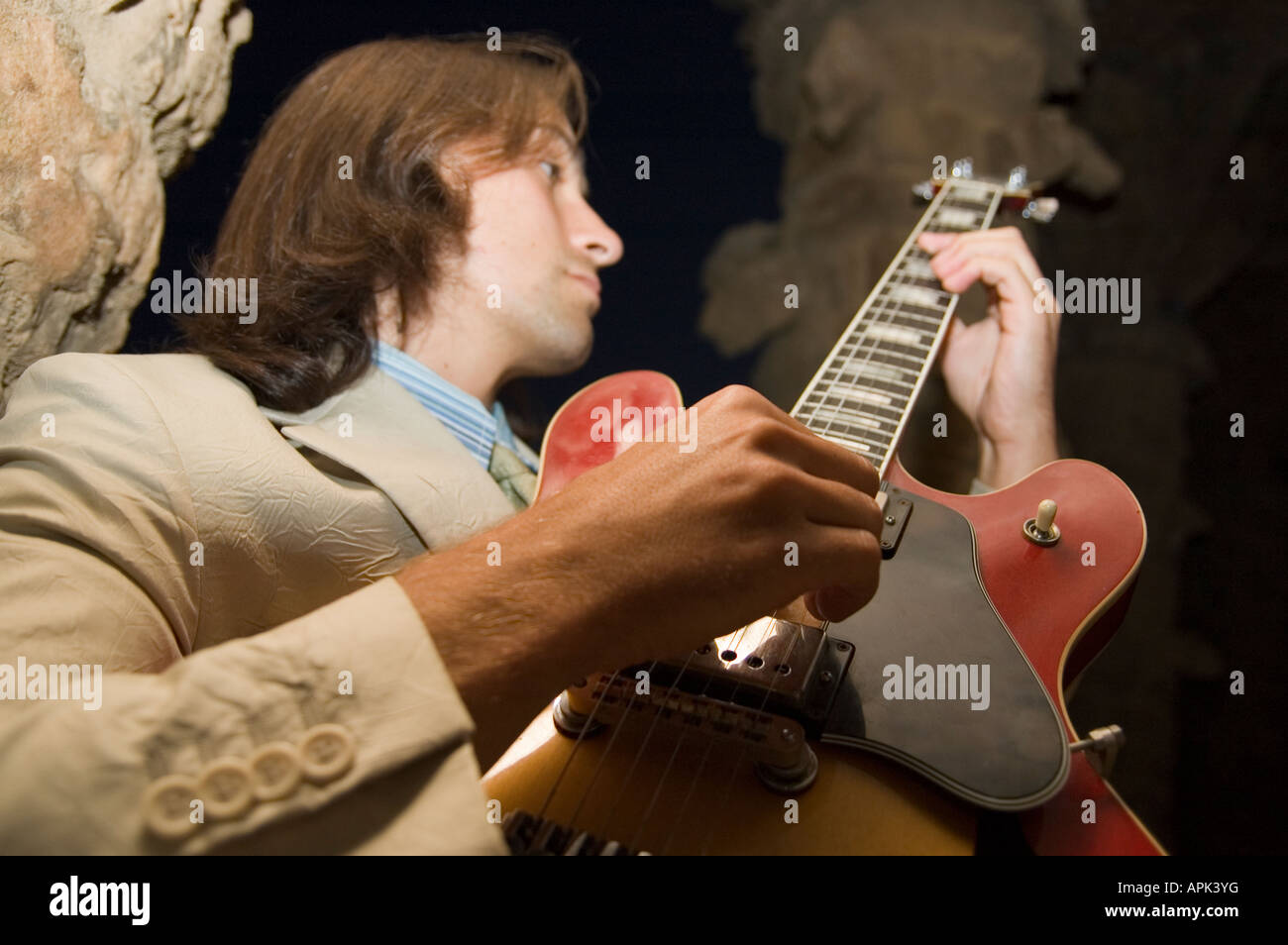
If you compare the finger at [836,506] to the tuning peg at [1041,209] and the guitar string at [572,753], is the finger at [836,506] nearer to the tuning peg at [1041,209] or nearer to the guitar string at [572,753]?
the guitar string at [572,753]

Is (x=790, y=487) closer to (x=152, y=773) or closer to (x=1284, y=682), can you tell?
(x=152, y=773)

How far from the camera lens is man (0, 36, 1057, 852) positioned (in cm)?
50

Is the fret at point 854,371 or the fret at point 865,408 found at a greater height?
the fret at point 854,371

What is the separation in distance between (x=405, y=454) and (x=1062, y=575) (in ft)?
2.43

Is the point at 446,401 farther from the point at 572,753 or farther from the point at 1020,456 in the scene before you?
the point at 1020,456

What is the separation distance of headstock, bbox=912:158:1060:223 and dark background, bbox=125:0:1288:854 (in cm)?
25

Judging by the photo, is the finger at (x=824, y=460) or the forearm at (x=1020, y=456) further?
the forearm at (x=1020, y=456)

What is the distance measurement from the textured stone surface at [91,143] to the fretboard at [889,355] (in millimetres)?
872

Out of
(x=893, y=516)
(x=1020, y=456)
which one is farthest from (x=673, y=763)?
(x=1020, y=456)

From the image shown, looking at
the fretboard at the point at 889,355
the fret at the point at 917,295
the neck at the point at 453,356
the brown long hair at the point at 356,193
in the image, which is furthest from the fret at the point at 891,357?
the brown long hair at the point at 356,193

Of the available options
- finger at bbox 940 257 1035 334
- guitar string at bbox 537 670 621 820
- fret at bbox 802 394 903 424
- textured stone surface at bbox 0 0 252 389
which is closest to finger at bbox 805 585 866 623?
guitar string at bbox 537 670 621 820

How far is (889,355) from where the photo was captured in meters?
1.21

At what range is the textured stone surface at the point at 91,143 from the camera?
977 millimetres

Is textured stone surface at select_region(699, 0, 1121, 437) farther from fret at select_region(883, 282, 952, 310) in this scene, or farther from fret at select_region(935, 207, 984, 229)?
fret at select_region(883, 282, 952, 310)
